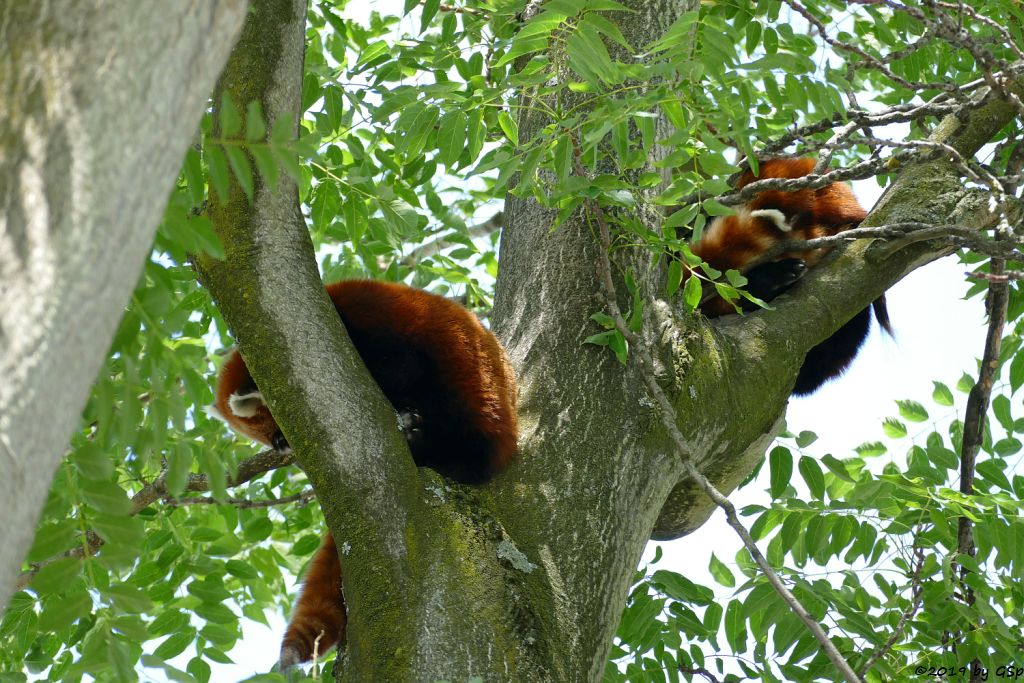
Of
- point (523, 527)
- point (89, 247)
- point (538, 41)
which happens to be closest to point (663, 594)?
point (523, 527)

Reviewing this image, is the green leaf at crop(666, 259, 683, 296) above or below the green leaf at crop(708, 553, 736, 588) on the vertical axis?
above

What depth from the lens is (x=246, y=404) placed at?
329 cm

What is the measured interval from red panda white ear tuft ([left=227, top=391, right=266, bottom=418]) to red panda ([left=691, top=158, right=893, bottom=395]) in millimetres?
1600

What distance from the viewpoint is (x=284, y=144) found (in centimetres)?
141

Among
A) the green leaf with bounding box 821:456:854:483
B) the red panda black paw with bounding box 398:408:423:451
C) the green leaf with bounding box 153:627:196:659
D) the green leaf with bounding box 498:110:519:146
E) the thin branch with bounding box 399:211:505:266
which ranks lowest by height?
the green leaf with bounding box 153:627:196:659

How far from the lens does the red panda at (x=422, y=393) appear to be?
2609mm

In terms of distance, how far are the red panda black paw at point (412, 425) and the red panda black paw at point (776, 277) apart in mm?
1125

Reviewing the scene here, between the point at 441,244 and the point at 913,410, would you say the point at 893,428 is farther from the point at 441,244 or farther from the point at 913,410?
the point at 441,244

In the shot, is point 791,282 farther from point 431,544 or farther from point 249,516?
point 249,516

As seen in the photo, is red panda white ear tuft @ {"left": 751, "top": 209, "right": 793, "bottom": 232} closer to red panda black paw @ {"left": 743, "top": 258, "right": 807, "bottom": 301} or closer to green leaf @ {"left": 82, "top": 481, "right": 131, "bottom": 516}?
red panda black paw @ {"left": 743, "top": 258, "right": 807, "bottom": 301}

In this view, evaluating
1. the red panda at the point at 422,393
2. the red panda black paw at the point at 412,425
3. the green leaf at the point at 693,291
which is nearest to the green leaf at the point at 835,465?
the green leaf at the point at 693,291

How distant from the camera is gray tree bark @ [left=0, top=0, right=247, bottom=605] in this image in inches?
31.9

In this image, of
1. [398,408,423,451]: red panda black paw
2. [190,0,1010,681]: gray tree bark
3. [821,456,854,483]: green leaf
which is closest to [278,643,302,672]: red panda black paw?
[190,0,1010,681]: gray tree bark

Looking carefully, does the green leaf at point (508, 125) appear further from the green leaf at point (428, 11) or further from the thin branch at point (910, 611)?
the thin branch at point (910, 611)
